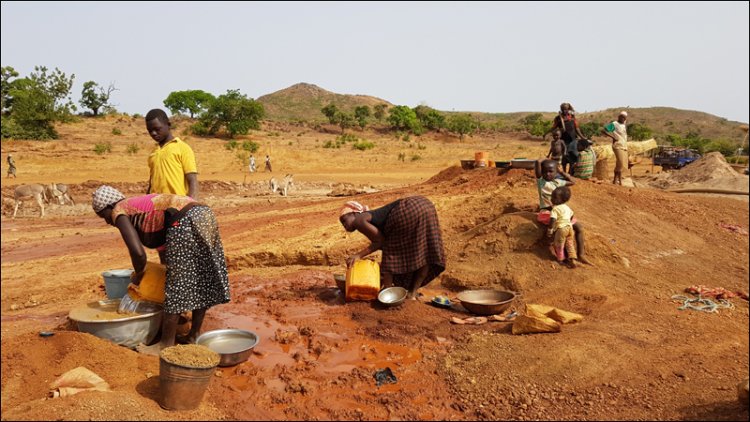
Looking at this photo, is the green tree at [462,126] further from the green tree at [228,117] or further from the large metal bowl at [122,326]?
the large metal bowl at [122,326]

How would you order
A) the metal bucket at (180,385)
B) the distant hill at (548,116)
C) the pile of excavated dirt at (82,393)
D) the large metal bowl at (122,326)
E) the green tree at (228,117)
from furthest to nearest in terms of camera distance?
the distant hill at (548,116) < the green tree at (228,117) < the large metal bowl at (122,326) < the metal bucket at (180,385) < the pile of excavated dirt at (82,393)

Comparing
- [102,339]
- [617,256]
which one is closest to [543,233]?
[617,256]

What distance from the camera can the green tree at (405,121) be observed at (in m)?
45.5

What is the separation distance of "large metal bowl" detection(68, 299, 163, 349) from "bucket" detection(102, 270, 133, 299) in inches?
36.5

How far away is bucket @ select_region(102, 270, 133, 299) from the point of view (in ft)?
16.8

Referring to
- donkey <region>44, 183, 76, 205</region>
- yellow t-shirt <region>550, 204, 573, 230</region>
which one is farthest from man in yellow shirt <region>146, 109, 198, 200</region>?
donkey <region>44, 183, 76, 205</region>

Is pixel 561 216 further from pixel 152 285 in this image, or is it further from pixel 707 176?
pixel 707 176

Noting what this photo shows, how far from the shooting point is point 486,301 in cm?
556

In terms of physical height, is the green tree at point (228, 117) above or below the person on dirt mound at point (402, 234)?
above

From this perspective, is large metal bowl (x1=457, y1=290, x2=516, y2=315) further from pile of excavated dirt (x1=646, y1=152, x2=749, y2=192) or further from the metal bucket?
pile of excavated dirt (x1=646, y1=152, x2=749, y2=192)

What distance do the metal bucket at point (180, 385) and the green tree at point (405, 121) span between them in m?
A: 42.7

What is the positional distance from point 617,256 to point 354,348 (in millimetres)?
3482

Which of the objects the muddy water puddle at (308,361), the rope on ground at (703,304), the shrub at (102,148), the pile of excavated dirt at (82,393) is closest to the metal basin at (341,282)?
the muddy water puddle at (308,361)

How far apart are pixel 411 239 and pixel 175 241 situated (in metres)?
2.44
